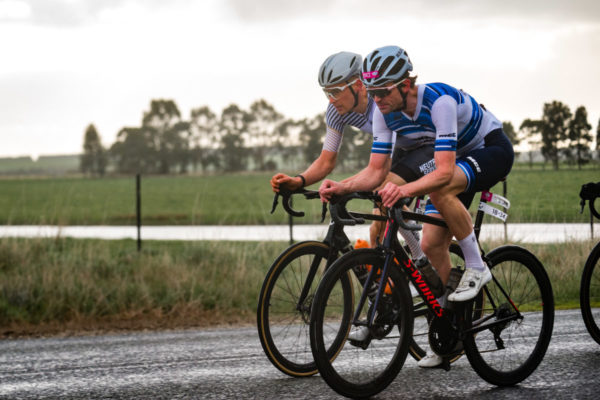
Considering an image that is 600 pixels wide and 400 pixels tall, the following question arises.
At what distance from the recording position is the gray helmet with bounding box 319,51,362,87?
4.53m

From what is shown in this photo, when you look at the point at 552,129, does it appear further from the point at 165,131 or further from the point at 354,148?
the point at 165,131

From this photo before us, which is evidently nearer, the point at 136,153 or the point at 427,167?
the point at 427,167

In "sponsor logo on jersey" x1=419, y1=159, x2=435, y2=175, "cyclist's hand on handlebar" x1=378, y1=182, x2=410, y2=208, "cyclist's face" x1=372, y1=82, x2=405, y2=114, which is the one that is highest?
"cyclist's face" x1=372, y1=82, x2=405, y2=114

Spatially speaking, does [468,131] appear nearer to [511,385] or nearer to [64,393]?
[511,385]

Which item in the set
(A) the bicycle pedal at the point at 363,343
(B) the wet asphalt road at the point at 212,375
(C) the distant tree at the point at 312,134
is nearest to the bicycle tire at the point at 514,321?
(B) the wet asphalt road at the point at 212,375

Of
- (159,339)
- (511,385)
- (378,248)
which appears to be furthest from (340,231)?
(159,339)

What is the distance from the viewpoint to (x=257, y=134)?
112750 millimetres

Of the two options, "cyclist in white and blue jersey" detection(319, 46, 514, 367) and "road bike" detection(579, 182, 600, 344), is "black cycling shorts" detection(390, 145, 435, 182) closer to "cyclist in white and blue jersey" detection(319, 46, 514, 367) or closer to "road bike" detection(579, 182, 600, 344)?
Result: "cyclist in white and blue jersey" detection(319, 46, 514, 367)

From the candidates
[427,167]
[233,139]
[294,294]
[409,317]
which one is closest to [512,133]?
[427,167]

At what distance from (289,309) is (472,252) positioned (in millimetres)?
1287

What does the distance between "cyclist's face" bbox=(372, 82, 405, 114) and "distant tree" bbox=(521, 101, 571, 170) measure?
5.70 metres

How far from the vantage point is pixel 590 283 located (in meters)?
4.93

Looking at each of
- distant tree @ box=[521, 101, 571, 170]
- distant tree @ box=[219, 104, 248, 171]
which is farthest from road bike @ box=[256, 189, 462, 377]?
distant tree @ box=[219, 104, 248, 171]

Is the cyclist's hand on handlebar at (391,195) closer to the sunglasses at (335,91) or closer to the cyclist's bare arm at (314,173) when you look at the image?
the cyclist's bare arm at (314,173)
